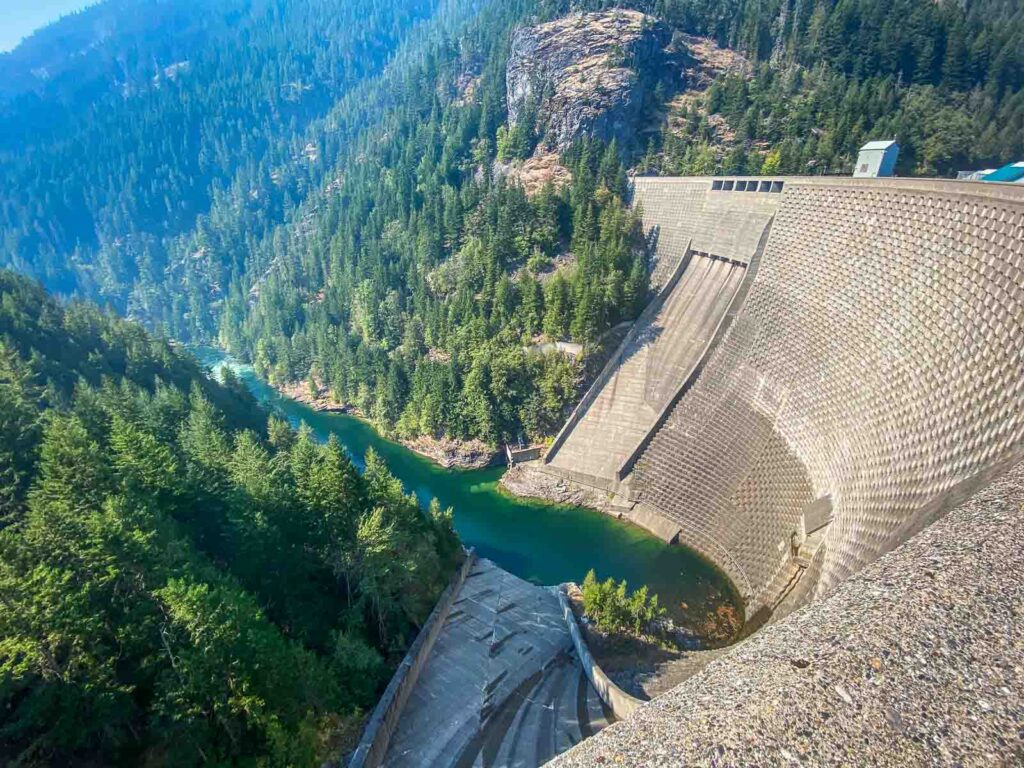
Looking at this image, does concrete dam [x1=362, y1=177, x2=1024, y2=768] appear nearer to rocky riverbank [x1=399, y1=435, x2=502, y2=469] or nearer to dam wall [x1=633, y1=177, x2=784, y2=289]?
dam wall [x1=633, y1=177, x2=784, y2=289]

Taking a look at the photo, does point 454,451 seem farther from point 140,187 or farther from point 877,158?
point 140,187

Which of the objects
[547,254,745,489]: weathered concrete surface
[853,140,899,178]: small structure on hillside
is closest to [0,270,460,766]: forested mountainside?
[547,254,745,489]: weathered concrete surface

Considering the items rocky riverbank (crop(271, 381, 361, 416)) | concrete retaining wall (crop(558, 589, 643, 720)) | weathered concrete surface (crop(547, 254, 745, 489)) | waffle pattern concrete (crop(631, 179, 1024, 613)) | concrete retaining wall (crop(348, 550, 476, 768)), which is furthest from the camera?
rocky riverbank (crop(271, 381, 361, 416))

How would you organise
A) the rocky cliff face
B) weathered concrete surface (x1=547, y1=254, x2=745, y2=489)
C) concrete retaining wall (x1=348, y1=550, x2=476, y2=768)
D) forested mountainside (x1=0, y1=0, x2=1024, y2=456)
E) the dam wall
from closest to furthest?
concrete retaining wall (x1=348, y1=550, x2=476, y2=768), weathered concrete surface (x1=547, y1=254, x2=745, y2=489), the dam wall, forested mountainside (x1=0, y1=0, x2=1024, y2=456), the rocky cliff face

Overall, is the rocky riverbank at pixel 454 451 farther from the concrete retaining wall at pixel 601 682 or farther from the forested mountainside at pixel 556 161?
the concrete retaining wall at pixel 601 682

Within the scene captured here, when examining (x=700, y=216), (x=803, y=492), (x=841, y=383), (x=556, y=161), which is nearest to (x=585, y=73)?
(x=556, y=161)

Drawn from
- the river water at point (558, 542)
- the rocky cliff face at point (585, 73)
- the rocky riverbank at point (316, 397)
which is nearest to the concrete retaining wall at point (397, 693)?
the river water at point (558, 542)
